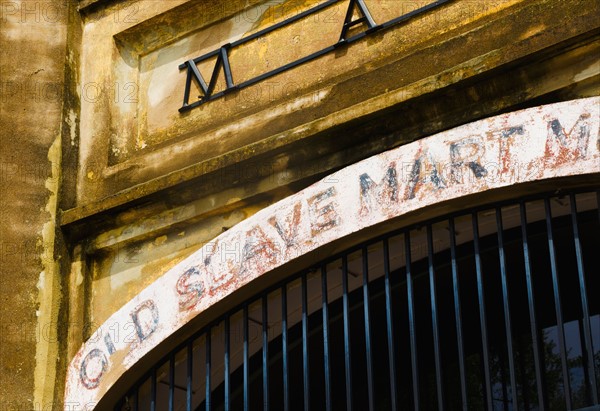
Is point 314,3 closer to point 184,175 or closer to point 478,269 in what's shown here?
point 184,175

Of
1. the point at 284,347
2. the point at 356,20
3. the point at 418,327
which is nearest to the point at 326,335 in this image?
the point at 284,347

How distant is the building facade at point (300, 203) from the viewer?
6.14 m

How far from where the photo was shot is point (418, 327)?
7.57 meters

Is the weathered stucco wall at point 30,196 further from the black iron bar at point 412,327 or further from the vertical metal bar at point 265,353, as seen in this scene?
the black iron bar at point 412,327

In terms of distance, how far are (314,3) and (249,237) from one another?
1.58m

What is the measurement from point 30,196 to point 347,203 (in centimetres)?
230

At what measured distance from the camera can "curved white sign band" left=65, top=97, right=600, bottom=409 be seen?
230 inches

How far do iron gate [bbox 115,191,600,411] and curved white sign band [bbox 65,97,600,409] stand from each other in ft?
0.88

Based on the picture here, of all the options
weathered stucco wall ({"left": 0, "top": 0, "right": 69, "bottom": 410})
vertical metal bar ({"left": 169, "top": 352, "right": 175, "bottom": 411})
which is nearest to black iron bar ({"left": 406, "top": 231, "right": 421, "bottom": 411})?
vertical metal bar ({"left": 169, "top": 352, "right": 175, "bottom": 411})

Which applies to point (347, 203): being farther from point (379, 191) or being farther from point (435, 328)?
point (435, 328)

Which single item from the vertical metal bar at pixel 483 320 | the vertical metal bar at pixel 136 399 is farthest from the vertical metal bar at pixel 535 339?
the vertical metal bar at pixel 136 399

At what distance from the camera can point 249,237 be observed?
669cm

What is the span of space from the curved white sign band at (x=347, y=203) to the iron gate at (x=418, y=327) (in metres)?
0.27

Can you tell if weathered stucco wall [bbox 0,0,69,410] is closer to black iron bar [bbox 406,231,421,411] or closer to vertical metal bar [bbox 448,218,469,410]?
black iron bar [bbox 406,231,421,411]
